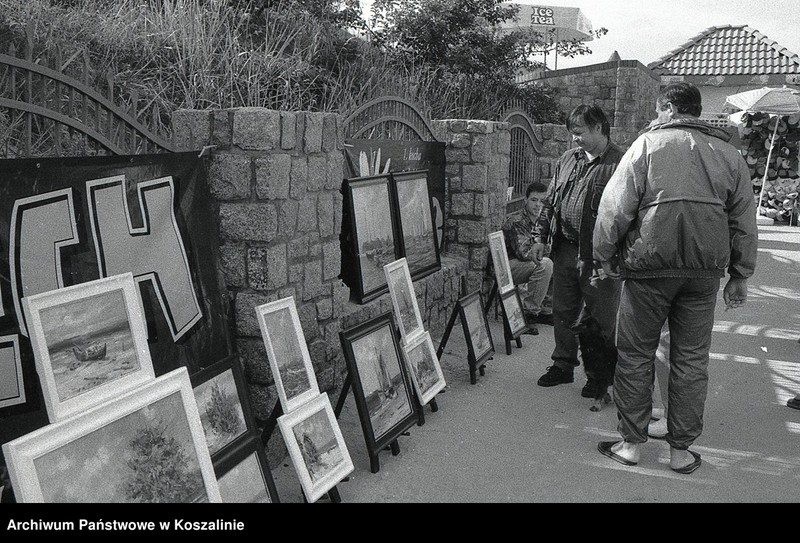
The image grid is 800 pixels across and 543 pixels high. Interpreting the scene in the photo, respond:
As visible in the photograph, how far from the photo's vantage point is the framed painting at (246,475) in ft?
10.6

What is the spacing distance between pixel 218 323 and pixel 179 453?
1.57 metres

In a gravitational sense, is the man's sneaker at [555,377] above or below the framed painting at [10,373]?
below

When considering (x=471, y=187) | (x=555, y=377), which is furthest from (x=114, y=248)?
(x=471, y=187)

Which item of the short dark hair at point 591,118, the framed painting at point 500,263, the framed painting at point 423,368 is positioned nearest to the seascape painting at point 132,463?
the framed painting at point 423,368

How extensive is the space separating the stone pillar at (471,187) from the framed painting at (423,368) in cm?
253

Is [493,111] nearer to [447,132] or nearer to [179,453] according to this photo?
[447,132]

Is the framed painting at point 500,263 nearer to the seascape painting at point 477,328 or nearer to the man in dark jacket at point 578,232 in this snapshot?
the seascape painting at point 477,328

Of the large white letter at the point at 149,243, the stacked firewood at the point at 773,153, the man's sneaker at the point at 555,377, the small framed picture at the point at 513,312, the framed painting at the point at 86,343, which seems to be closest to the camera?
the framed painting at the point at 86,343

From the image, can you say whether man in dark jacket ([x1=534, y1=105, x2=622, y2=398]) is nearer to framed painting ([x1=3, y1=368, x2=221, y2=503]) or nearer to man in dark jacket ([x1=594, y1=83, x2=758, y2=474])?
man in dark jacket ([x1=594, y1=83, x2=758, y2=474])

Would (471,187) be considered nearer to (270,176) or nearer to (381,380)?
(381,380)

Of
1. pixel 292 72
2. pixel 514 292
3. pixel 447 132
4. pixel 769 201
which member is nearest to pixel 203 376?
pixel 514 292

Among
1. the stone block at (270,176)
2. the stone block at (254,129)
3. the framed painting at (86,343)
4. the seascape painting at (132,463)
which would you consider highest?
the stone block at (254,129)

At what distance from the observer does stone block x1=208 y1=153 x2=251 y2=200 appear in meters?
4.08

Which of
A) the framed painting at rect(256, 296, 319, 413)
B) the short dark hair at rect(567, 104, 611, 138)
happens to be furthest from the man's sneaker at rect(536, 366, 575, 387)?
the framed painting at rect(256, 296, 319, 413)
